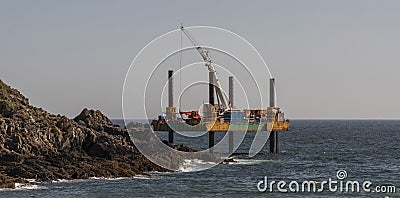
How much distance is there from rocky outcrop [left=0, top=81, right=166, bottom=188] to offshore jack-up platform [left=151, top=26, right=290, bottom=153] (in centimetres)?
906

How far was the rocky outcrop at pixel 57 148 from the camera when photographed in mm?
Result: 63062

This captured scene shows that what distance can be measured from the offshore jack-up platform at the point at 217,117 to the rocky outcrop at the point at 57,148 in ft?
29.7

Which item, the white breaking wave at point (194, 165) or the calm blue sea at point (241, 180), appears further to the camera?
the white breaking wave at point (194, 165)

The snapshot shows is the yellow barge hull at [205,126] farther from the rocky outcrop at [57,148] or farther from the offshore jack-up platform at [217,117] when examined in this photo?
the rocky outcrop at [57,148]

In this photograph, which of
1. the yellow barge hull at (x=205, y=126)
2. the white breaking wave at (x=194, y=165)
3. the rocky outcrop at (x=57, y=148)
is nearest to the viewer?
the rocky outcrop at (x=57, y=148)

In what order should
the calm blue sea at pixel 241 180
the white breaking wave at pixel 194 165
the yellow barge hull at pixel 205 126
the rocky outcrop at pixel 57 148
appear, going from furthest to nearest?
the yellow barge hull at pixel 205 126, the white breaking wave at pixel 194 165, the rocky outcrop at pixel 57 148, the calm blue sea at pixel 241 180

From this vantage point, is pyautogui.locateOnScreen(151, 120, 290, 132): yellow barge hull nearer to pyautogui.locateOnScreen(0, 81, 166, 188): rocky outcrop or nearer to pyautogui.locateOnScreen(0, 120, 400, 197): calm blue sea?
pyautogui.locateOnScreen(0, 120, 400, 197): calm blue sea

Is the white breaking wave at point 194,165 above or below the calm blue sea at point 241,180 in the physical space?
above

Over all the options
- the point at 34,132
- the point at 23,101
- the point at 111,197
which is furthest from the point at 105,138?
the point at 111,197

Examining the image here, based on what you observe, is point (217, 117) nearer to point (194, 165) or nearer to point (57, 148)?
point (194, 165)

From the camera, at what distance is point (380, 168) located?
81938mm

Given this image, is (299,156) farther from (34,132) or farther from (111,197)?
(111,197)

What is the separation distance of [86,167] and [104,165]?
2.66 meters

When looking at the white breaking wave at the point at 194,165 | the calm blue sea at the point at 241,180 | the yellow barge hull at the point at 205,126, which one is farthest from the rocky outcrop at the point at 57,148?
the yellow barge hull at the point at 205,126
